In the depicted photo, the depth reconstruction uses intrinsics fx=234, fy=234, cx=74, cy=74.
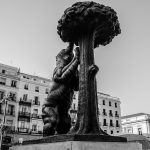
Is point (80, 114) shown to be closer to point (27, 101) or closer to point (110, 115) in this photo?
point (27, 101)

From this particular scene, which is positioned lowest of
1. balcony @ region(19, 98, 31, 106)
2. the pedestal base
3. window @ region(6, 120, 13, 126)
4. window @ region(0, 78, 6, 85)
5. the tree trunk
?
the pedestal base

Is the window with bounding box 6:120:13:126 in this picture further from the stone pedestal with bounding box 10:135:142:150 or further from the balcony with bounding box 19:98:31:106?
the stone pedestal with bounding box 10:135:142:150

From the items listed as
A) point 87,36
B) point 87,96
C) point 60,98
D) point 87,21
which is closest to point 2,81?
point 60,98

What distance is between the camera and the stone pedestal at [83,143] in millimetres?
3268

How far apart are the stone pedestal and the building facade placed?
3564 centimetres

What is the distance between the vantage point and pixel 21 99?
41094 mm

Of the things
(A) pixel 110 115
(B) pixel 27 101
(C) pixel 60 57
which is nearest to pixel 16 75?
(B) pixel 27 101

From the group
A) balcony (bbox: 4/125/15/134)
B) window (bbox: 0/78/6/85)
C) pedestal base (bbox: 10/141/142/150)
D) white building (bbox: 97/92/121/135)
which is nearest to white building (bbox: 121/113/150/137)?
white building (bbox: 97/92/121/135)

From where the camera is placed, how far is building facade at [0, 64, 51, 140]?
128 feet

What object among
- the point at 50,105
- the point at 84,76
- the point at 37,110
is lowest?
the point at 50,105

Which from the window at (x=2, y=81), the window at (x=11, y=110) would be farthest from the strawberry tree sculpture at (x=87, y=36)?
the window at (x=2, y=81)

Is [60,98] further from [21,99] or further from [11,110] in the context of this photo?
[21,99]

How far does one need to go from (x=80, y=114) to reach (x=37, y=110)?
39115 millimetres

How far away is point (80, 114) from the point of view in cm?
423
